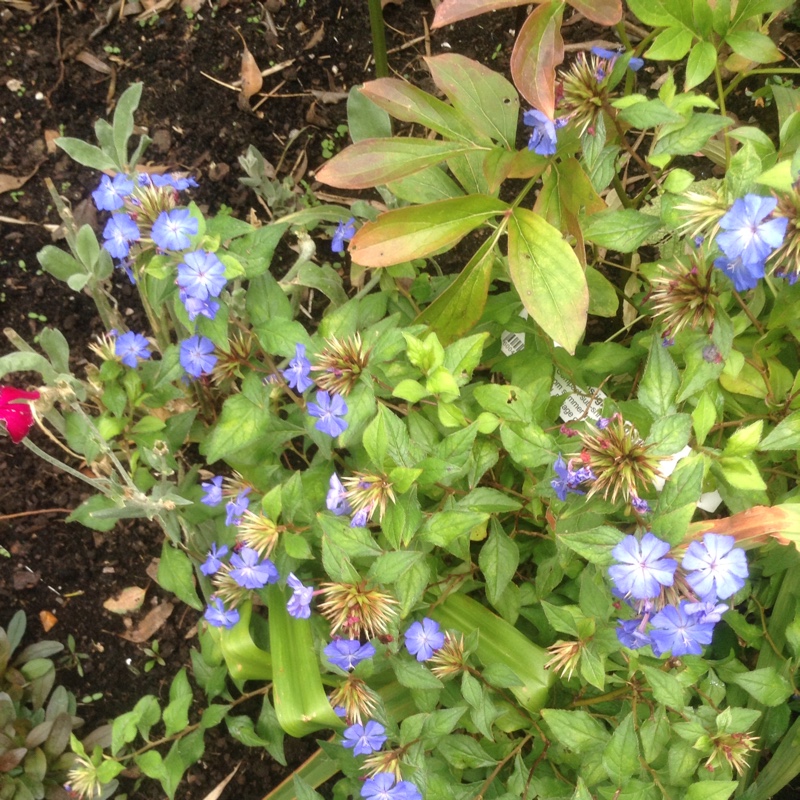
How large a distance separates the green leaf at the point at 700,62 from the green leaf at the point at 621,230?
26 cm

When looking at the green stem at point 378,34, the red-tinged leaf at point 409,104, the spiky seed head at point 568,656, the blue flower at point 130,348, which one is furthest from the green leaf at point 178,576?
the green stem at point 378,34

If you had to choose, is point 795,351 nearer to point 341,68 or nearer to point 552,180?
point 552,180

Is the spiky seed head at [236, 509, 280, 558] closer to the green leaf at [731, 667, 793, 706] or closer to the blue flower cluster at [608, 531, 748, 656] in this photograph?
the blue flower cluster at [608, 531, 748, 656]

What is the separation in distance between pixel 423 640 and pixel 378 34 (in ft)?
4.23

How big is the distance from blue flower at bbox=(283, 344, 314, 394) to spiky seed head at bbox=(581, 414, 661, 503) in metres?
0.45

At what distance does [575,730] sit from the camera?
1.13 m

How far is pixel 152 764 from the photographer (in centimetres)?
136

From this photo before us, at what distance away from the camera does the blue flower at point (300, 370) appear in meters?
1.15

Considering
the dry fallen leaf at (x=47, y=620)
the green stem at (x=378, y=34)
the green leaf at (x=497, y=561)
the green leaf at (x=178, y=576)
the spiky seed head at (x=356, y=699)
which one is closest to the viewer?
the spiky seed head at (x=356, y=699)

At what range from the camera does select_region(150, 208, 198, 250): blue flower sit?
106cm

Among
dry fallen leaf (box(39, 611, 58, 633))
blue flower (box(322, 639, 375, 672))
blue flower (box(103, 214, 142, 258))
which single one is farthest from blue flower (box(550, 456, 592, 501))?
dry fallen leaf (box(39, 611, 58, 633))

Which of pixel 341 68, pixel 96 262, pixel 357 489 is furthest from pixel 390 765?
pixel 341 68

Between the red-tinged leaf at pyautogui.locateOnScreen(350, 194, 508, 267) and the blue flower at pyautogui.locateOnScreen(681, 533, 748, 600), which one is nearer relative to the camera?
the blue flower at pyautogui.locateOnScreen(681, 533, 748, 600)

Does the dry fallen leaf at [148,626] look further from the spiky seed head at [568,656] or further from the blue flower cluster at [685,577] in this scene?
the blue flower cluster at [685,577]
